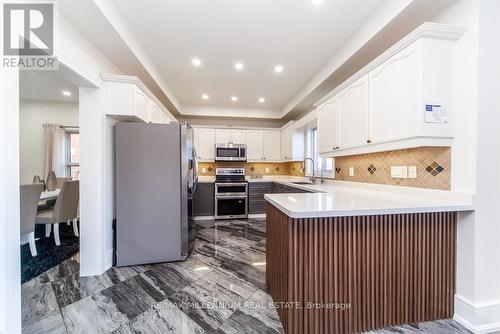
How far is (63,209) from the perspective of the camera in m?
Answer: 3.11

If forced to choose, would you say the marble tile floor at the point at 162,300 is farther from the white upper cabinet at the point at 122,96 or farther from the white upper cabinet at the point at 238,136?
the white upper cabinet at the point at 238,136

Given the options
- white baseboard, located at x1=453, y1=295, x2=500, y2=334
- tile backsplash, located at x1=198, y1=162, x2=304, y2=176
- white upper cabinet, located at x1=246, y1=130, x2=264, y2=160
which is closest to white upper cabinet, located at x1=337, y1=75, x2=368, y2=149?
white baseboard, located at x1=453, y1=295, x2=500, y2=334

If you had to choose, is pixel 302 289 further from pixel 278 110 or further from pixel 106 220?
pixel 278 110

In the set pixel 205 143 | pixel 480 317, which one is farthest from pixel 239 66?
pixel 480 317

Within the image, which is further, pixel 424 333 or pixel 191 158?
pixel 191 158

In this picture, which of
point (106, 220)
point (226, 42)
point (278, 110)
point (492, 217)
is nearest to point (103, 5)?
point (226, 42)

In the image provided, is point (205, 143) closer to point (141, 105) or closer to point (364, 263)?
point (141, 105)

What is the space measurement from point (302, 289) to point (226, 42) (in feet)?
8.88

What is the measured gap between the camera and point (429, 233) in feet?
5.00

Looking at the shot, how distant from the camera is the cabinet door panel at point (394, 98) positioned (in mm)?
1614

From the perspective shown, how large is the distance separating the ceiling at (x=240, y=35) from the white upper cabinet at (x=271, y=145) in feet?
5.56

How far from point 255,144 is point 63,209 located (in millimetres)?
3867

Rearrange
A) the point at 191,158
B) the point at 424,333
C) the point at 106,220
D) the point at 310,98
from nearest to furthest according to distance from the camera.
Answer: the point at 424,333, the point at 106,220, the point at 191,158, the point at 310,98

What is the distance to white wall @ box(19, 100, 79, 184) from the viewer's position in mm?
4422
